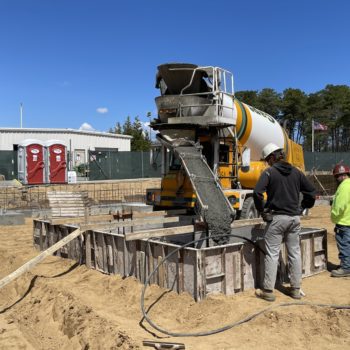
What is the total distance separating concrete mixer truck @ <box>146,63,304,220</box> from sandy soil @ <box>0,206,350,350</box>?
3.24 m

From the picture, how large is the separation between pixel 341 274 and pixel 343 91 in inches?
2546

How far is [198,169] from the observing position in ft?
29.4

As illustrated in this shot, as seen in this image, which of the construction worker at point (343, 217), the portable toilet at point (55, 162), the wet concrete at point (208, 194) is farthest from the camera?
the portable toilet at point (55, 162)

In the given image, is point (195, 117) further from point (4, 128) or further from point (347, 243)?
point (4, 128)

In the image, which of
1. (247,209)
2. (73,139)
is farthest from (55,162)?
(247,209)

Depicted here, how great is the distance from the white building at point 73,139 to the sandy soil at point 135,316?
2569cm

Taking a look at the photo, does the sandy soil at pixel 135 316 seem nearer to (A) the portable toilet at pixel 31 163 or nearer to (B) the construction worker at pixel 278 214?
(B) the construction worker at pixel 278 214

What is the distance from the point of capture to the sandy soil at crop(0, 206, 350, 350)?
452 cm

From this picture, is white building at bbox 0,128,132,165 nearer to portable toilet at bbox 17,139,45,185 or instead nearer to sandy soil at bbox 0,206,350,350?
portable toilet at bbox 17,139,45,185

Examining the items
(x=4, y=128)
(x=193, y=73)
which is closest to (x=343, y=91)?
(x=4, y=128)

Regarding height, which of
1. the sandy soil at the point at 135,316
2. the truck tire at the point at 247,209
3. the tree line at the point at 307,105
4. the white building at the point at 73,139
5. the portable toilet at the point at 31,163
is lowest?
the sandy soil at the point at 135,316

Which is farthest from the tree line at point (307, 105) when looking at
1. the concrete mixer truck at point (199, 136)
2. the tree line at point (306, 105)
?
the concrete mixer truck at point (199, 136)

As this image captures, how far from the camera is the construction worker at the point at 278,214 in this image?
219 inches

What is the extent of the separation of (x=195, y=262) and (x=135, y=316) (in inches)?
38.1
